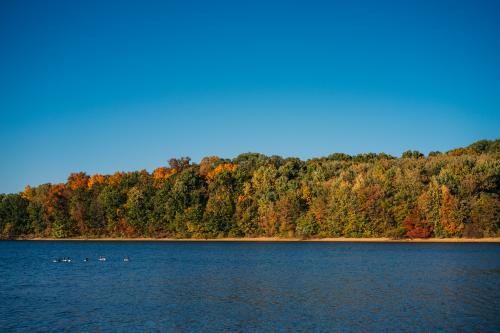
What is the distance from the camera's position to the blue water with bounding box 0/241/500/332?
1155 inches

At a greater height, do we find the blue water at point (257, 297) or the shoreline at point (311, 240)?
the shoreline at point (311, 240)

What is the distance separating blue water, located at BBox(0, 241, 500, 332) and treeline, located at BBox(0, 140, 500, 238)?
45785 mm

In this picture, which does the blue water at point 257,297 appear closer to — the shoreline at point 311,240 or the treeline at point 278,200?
the shoreline at point 311,240

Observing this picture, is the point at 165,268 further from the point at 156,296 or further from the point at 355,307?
the point at 355,307

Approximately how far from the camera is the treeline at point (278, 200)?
351 feet

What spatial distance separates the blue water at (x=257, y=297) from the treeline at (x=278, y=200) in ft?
150

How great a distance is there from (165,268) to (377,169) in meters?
71.4

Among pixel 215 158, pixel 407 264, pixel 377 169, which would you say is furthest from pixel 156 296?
pixel 215 158

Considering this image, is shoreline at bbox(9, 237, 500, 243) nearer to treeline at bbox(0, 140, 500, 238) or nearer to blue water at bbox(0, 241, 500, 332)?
treeline at bbox(0, 140, 500, 238)

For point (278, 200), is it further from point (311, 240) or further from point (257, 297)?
point (257, 297)

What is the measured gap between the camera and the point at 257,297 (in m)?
38.2

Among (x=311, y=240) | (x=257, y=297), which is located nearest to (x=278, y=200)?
(x=311, y=240)

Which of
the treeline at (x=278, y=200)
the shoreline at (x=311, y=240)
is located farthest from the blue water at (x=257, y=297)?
the treeline at (x=278, y=200)

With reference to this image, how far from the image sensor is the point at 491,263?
5950cm
